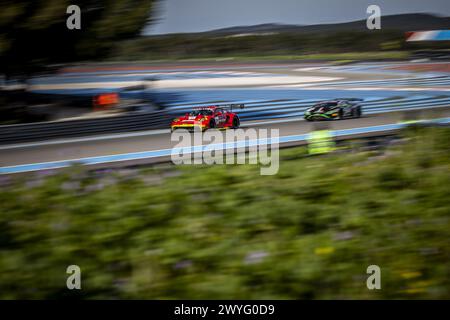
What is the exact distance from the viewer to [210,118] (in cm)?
1217

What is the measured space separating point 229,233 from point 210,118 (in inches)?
306

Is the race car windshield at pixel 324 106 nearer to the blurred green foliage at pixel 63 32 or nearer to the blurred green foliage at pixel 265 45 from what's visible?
the blurred green foliage at pixel 265 45

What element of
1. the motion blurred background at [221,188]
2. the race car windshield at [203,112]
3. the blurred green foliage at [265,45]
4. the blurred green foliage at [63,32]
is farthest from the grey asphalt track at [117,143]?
the blurred green foliage at [63,32]

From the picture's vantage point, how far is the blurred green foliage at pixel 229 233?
3811 mm

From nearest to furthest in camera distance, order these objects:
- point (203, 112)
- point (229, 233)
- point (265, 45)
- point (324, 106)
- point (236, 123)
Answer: point (229, 233), point (203, 112), point (236, 123), point (265, 45), point (324, 106)

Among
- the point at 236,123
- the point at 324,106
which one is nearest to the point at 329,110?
the point at 324,106

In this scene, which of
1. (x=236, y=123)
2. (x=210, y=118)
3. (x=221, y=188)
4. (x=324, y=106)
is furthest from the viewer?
(x=324, y=106)

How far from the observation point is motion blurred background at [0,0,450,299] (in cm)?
390

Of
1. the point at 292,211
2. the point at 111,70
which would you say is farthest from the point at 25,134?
the point at 292,211

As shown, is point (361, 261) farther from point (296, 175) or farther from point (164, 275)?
point (296, 175)

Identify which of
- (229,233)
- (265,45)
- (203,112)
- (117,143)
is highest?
(265,45)

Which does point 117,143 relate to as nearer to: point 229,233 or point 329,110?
point 329,110

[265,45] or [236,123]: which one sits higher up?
[265,45]
